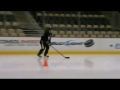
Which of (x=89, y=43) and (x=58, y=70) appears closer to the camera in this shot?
(x=58, y=70)

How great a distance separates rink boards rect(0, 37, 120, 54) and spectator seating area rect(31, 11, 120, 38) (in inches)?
14.5

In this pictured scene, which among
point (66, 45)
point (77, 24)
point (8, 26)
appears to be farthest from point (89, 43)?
point (8, 26)

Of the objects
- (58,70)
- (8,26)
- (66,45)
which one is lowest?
(66,45)

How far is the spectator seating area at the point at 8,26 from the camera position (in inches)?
269

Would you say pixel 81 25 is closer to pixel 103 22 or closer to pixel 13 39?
pixel 103 22

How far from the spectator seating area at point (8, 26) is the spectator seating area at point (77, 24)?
0.67m

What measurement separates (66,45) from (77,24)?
1.24 meters

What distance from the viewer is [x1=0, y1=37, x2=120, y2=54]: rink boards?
644 cm

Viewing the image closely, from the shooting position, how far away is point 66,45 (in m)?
6.62

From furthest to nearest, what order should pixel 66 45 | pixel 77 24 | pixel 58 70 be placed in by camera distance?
pixel 77 24 → pixel 66 45 → pixel 58 70

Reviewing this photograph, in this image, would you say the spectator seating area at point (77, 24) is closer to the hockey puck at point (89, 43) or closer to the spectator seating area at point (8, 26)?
the hockey puck at point (89, 43)

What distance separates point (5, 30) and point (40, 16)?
3.94 feet

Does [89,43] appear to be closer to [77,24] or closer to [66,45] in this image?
[66,45]
